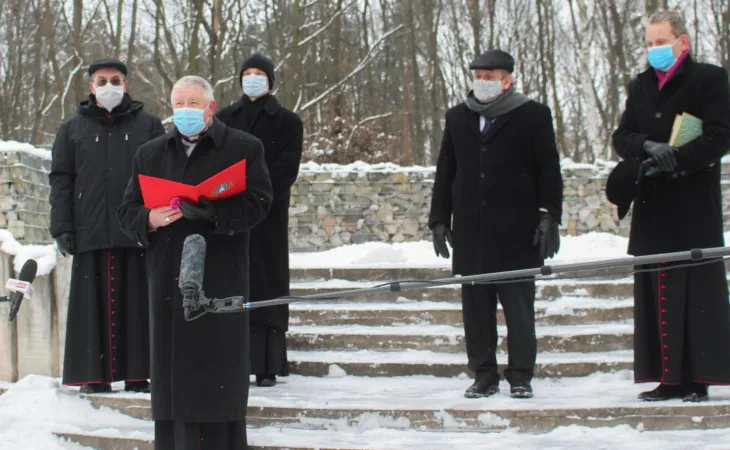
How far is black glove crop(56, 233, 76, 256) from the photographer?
5.87 metres

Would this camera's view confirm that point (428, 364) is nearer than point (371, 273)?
Yes

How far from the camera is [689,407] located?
196 inches

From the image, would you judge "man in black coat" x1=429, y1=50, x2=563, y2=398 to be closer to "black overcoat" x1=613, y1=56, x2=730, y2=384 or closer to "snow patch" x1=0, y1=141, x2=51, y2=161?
"black overcoat" x1=613, y1=56, x2=730, y2=384

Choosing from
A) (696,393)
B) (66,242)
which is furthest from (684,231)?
(66,242)

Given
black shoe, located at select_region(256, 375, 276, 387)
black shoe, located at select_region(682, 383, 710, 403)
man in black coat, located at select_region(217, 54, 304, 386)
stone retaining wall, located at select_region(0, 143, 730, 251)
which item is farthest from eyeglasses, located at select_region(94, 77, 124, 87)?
stone retaining wall, located at select_region(0, 143, 730, 251)

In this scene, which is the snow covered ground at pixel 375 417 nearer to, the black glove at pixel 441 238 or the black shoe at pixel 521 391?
the black shoe at pixel 521 391

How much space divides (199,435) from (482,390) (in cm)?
174

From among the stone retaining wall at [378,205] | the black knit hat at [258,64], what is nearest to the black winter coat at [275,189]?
the black knit hat at [258,64]

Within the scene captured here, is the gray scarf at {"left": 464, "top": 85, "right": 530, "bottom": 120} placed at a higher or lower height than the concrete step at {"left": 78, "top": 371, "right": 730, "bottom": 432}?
higher

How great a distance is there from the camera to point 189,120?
14.3 feet

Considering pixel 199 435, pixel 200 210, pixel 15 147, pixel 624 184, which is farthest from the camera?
pixel 15 147

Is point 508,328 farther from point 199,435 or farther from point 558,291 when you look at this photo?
point 558,291

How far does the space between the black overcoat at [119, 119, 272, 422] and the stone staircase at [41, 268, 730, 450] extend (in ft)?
2.34

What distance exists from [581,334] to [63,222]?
3312mm
